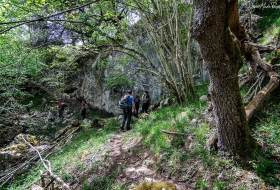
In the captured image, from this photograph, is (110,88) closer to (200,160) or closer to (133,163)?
(133,163)

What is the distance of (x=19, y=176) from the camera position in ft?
21.1

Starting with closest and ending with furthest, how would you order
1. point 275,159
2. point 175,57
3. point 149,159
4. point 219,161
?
point 275,159
point 219,161
point 149,159
point 175,57

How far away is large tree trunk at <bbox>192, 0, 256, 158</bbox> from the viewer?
6.96ft

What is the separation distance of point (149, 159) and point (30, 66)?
27.5ft

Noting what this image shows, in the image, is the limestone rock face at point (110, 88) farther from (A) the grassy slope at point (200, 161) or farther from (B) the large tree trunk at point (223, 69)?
(B) the large tree trunk at point (223, 69)

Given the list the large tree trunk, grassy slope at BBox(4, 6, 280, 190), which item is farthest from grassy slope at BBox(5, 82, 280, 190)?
the large tree trunk

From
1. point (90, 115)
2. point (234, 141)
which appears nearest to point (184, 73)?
point (234, 141)

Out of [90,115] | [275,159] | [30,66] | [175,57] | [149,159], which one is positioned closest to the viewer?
[275,159]

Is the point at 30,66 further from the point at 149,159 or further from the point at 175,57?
the point at 149,159

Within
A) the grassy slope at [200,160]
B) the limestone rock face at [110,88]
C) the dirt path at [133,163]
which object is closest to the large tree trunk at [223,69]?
the grassy slope at [200,160]

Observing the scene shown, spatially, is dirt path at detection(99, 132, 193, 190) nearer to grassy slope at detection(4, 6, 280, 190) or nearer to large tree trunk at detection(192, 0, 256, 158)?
grassy slope at detection(4, 6, 280, 190)

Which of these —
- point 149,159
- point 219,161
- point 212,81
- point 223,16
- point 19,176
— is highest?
point 223,16

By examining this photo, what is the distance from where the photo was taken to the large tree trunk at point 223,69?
2121mm

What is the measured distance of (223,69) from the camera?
2410 millimetres
